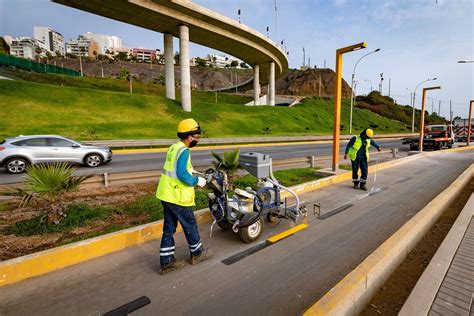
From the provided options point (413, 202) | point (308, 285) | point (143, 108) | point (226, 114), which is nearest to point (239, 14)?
point (226, 114)

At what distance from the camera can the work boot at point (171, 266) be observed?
3402mm

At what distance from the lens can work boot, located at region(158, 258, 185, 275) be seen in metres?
3.40

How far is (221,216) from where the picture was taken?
425 centimetres

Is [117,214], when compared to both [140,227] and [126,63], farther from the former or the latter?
[126,63]

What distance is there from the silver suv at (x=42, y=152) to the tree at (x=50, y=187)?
24.2 feet

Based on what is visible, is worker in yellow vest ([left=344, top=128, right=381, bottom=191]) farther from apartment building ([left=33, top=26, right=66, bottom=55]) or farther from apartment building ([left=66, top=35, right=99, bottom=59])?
apartment building ([left=33, top=26, right=66, bottom=55])

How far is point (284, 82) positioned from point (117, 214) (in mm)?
116837

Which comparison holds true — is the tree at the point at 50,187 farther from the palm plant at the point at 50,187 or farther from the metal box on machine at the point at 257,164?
the metal box on machine at the point at 257,164

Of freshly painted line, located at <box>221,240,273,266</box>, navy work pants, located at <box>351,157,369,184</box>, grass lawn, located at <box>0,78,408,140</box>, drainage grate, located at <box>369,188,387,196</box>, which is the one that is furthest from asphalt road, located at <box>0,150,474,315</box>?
grass lawn, located at <box>0,78,408,140</box>

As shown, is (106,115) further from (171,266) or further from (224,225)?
(171,266)

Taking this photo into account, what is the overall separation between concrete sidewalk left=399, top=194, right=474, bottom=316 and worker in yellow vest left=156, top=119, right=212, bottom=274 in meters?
2.60

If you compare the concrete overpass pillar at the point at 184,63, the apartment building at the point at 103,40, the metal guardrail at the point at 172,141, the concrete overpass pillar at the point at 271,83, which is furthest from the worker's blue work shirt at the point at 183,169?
the apartment building at the point at 103,40

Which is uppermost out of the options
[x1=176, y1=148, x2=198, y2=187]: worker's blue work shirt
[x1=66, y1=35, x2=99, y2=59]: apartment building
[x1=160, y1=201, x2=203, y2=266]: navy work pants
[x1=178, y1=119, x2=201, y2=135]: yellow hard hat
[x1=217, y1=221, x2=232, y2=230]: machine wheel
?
[x1=66, y1=35, x2=99, y2=59]: apartment building

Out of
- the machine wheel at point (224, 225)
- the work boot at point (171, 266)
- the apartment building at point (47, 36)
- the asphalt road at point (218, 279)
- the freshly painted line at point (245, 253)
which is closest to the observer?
the asphalt road at point (218, 279)
